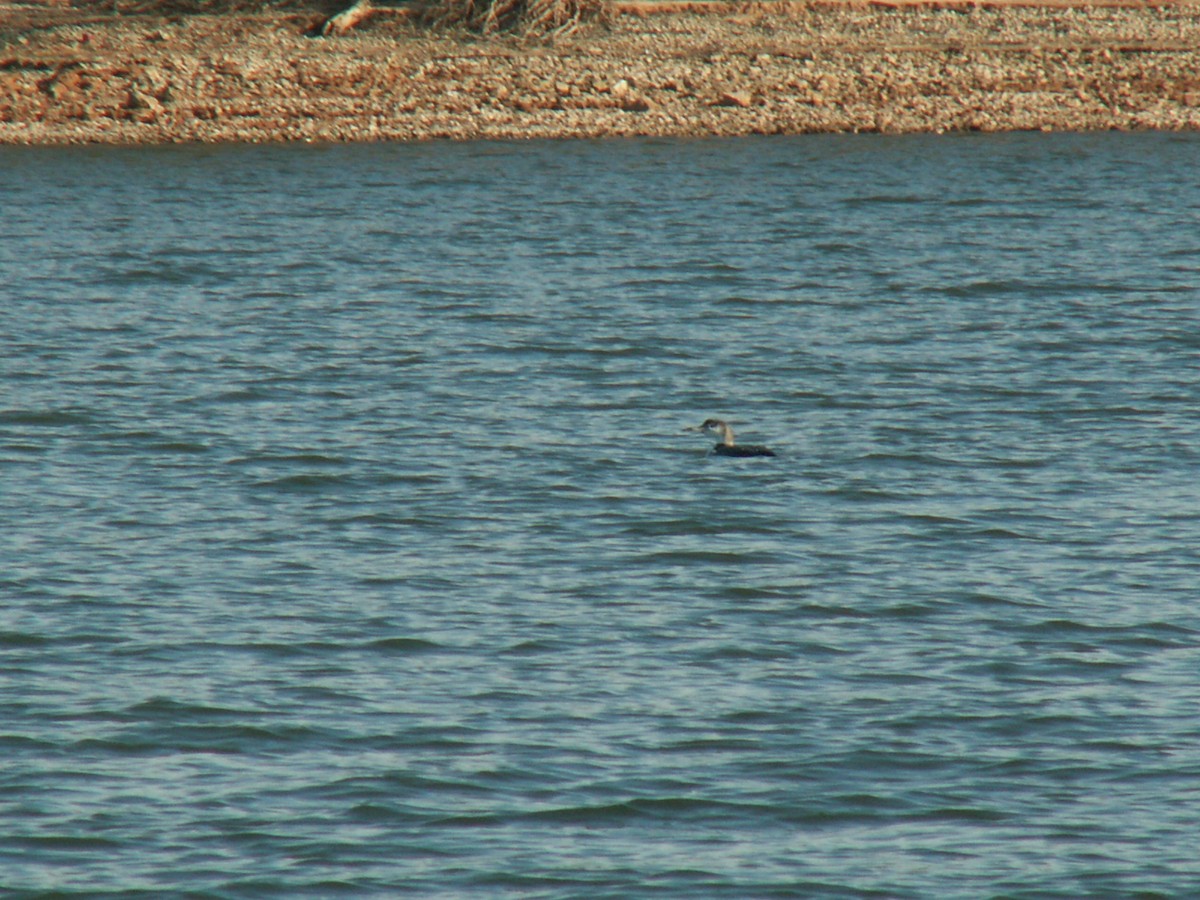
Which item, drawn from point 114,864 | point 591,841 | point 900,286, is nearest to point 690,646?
point 591,841

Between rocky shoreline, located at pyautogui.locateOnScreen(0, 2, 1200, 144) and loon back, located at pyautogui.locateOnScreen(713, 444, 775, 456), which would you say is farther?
rocky shoreline, located at pyautogui.locateOnScreen(0, 2, 1200, 144)

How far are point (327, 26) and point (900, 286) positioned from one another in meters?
16.9

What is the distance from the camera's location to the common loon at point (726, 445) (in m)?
17.5

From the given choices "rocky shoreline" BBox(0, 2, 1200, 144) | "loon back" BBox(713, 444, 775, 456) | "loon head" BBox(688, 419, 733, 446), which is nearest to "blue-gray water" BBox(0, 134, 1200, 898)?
"loon back" BBox(713, 444, 775, 456)

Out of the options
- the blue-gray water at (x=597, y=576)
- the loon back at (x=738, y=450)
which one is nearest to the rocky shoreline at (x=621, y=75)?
the blue-gray water at (x=597, y=576)

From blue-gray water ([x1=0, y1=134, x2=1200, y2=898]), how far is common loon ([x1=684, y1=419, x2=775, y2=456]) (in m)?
0.22

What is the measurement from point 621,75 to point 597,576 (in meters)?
28.0

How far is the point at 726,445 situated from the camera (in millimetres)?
17500

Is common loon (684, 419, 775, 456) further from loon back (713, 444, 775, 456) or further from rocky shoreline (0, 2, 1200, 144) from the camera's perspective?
rocky shoreline (0, 2, 1200, 144)

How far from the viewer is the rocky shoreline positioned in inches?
1521

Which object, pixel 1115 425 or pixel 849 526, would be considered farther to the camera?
pixel 1115 425

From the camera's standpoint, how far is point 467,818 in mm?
9977

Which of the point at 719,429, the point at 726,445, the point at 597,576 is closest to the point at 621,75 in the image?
the point at 719,429

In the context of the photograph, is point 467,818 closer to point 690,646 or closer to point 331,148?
point 690,646
